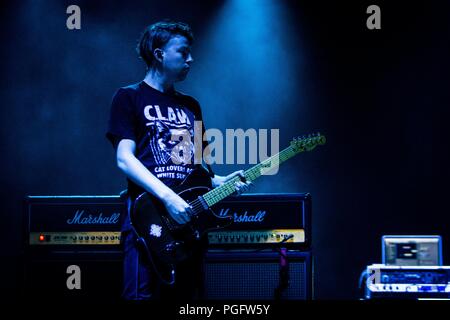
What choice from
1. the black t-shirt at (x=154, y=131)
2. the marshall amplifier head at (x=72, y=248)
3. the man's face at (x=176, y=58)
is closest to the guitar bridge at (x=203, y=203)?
the black t-shirt at (x=154, y=131)

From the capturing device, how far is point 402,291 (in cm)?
334

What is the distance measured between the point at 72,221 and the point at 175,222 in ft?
4.54

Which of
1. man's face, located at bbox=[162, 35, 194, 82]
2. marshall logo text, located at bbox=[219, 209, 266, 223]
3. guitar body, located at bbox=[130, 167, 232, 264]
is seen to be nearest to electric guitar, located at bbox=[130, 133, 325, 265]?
guitar body, located at bbox=[130, 167, 232, 264]

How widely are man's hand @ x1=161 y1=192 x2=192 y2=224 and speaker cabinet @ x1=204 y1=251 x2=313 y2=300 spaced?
1.20 m

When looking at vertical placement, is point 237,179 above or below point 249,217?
above

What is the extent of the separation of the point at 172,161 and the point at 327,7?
2.91 meters

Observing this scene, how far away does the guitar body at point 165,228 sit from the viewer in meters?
2.43

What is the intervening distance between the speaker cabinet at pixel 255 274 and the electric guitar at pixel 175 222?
896mm

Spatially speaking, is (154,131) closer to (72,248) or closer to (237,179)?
(237,179)

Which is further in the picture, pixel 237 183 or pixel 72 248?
pixel 72 248

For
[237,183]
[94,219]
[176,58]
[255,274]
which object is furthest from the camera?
[94,219]

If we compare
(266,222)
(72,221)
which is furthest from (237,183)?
(72,221)

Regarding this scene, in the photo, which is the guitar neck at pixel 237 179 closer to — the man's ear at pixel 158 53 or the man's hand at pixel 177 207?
the man's hand at pixel 177 207

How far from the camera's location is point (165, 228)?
2.48 metres
